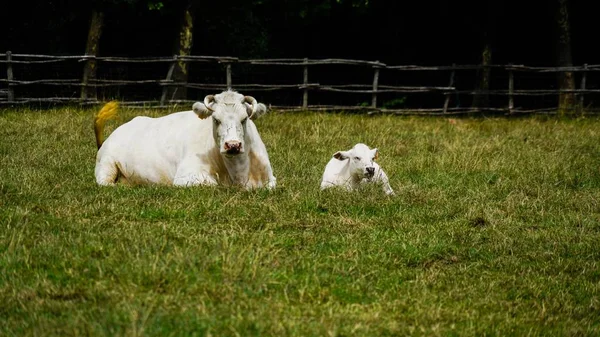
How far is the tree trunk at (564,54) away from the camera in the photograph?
78.6 ft

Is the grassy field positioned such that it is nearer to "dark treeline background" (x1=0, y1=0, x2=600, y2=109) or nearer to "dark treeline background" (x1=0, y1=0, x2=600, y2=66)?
"dark treeline background" (x1=0, y1=0, x2=600, y2=109)

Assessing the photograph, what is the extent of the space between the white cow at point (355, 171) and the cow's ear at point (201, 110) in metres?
1.31

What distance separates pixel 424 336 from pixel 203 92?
68.7ft

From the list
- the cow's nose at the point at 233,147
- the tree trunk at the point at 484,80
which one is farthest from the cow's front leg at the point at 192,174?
the tree trunk at the point at 484,80

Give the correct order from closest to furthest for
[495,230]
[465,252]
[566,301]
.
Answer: [566,301]
[465,252]
[495,230]

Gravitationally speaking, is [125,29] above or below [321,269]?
above

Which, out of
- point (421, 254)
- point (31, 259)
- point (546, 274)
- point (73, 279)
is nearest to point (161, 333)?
point (73, 279)

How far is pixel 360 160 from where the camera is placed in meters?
9.57

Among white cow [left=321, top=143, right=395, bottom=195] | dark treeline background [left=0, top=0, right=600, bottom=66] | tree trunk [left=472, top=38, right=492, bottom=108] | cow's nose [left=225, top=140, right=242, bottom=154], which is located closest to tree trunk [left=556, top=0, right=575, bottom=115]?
dark treeline background [left=0, top=0, right=600, bottom=66]

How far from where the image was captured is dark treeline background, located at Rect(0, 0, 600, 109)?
25828mm

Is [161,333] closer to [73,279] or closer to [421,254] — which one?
[73,279]

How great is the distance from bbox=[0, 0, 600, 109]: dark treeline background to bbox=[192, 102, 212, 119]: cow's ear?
49.6 ft

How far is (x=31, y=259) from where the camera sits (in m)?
5.94

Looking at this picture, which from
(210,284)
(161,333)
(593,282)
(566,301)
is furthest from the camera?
(593,282)
